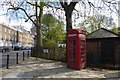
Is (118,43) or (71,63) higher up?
(118,43)

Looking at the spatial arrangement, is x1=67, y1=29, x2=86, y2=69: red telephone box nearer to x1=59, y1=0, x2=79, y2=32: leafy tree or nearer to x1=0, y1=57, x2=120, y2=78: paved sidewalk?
→ x1=0, y1=57, x2=120, y2=78: paved sidewalk

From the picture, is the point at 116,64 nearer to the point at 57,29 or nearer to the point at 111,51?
the point at 111,51

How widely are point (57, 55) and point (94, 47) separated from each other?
6583 millimetres

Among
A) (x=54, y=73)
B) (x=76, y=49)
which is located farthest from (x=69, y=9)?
(x=54, y=73)

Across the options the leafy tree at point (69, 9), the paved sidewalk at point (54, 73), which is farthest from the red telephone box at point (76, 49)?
the leafy tree at point (69, 9)

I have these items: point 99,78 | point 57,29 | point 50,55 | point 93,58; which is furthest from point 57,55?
point 57,29

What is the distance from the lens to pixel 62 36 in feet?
162

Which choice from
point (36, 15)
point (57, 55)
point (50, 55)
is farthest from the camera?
point (36, 15)

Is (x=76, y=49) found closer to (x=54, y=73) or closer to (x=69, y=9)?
(x=54, y=73)

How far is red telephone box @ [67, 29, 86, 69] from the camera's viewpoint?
13.2 meters

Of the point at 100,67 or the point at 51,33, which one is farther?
the point at 51,33

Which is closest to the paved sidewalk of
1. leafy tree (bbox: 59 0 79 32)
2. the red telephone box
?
the red telephone box

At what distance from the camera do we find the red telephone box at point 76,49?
13172mm

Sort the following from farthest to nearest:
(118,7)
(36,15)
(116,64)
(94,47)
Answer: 1. (36,15)
2. (118,7)
3. (94,47)
4. (116,64)
